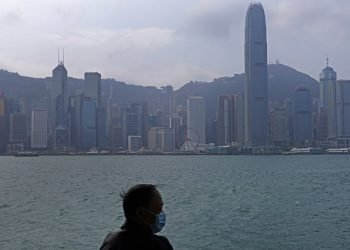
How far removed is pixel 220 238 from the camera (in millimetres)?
21156

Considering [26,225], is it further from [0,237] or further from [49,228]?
[0,237]

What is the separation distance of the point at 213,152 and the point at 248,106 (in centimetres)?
2128

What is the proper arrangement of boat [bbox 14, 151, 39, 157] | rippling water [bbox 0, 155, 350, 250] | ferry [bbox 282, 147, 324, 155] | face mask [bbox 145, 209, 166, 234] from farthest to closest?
ferry [bbox 282, 147, 324, 155], boat [bbox 14, 151, 39, 157], rippling water [bbox 0, 155, 350, 250], face mask [bbox 145, 209, 166, 234]

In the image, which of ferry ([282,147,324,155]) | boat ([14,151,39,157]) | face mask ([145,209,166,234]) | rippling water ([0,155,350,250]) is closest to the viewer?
face mask ([145,209,166,234])

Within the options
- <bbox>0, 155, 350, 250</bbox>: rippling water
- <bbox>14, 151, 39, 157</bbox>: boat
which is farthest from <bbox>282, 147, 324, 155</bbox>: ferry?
<bbox>0, 155, 350, 250</bbox>: rippling water

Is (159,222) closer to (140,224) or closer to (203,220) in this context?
(140,224)

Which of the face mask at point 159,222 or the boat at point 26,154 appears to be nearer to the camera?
the face mask at point 159,222

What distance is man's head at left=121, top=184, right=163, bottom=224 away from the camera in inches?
125

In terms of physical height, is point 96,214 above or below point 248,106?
below

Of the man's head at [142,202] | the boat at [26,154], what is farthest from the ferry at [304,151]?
the man's head at [142,202]

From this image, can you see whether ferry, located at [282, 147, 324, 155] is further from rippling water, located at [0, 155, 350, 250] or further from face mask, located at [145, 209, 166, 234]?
face mask, located at [145, 209, 166, 234]

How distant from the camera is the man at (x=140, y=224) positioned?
10.4 feet

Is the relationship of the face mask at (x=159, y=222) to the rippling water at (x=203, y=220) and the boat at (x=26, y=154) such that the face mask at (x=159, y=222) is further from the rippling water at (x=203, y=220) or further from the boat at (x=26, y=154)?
the boat at (x=26, y=154)

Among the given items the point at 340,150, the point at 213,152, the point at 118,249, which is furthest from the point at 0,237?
the point at 340,150
